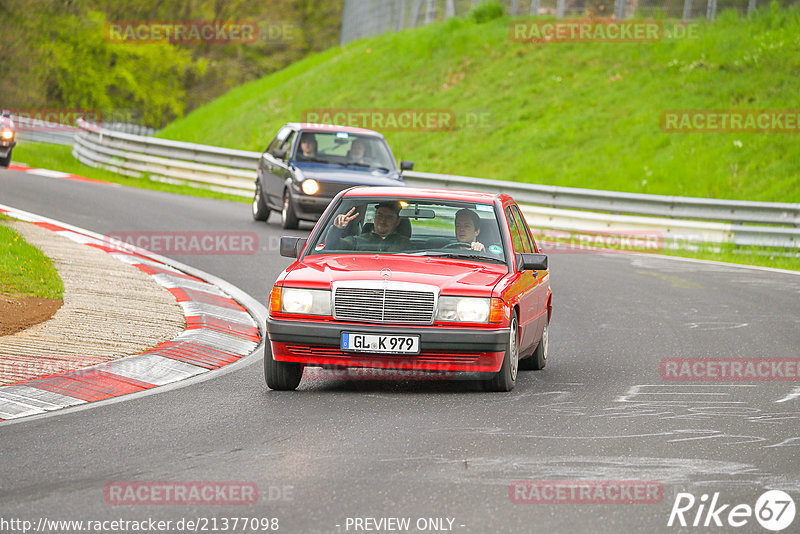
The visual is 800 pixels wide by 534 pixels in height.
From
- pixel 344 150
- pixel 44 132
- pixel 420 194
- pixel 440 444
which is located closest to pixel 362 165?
pixel 344 150

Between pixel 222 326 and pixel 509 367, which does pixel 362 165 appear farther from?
pixel 509 367

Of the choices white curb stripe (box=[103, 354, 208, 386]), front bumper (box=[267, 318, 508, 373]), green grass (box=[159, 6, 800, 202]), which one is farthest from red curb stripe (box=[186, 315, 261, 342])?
green grass (box=[159, 6, 800, 202])

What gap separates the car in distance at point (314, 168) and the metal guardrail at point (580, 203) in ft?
14.9

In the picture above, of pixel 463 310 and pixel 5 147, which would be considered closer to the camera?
pixel 463 310

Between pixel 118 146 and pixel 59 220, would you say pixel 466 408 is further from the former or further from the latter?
pixel 118 146

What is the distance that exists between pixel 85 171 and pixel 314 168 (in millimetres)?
12012

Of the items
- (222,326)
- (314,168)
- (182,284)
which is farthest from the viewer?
(314,168)

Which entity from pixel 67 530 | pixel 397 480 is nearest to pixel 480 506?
pixel 397 480

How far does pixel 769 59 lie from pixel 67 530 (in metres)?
29.3

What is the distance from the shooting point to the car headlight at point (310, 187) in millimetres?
18905

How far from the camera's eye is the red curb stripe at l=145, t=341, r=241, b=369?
9664 millimetres

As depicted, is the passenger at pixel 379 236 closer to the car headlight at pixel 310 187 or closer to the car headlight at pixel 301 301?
the car headlight at pixel 301 301

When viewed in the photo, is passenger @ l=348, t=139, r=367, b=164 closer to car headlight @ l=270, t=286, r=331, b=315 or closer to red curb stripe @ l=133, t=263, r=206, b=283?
red curb stripe @ l=133, t=263, r=206, b=283

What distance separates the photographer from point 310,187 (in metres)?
18.9
